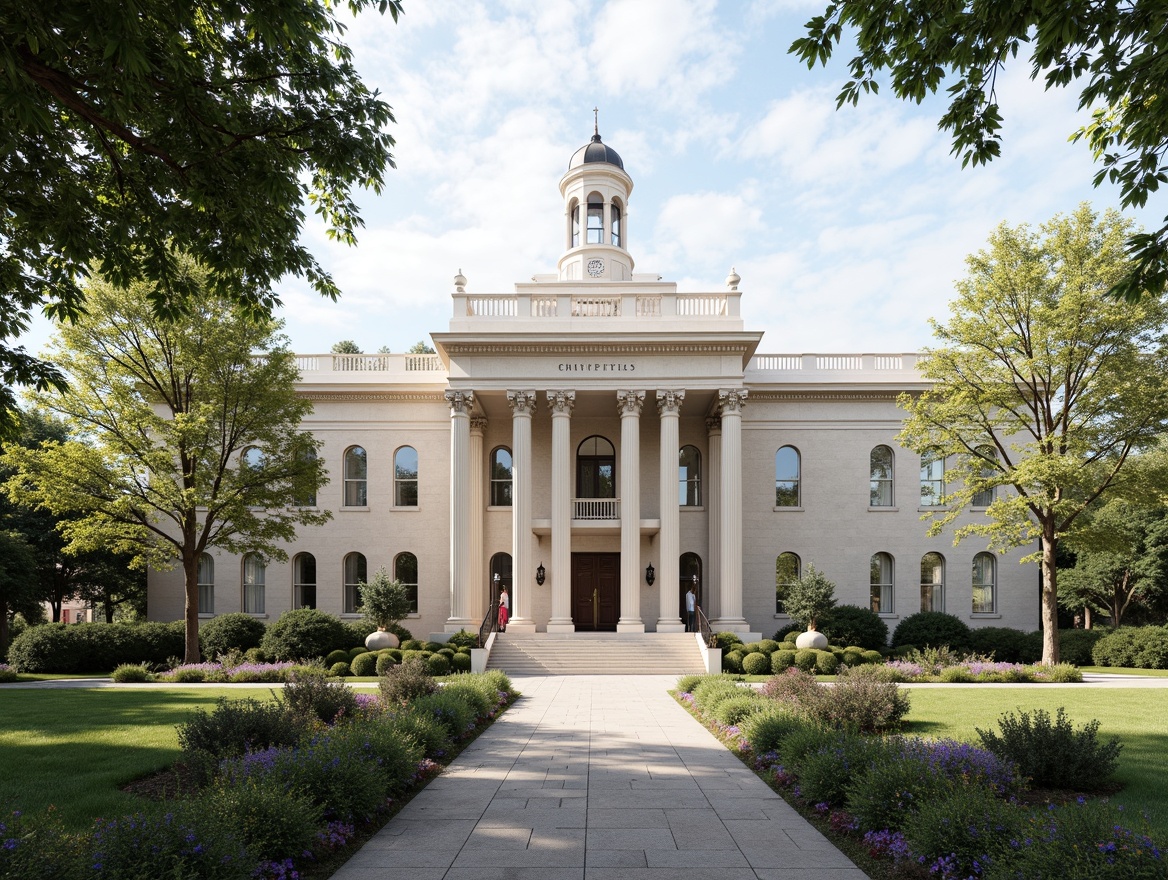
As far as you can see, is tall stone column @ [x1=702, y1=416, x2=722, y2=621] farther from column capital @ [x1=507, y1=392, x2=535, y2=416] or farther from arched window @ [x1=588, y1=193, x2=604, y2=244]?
arched window @ [x1=588, y1=193, x2=604, y2=244]

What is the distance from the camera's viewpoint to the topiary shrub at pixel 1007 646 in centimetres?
2791

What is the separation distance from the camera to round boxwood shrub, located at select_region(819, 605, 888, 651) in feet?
91.8

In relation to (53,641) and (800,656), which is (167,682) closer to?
(53,641)

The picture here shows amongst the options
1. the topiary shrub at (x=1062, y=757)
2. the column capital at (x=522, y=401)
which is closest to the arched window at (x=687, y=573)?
the column capital at (x=522, y=401)

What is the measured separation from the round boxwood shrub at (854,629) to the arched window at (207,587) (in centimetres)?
2541

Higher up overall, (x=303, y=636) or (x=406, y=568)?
(x=406, y=568)

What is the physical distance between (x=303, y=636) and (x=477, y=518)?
8.48 meters

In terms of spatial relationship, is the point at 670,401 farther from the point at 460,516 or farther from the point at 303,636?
the point at 303,636

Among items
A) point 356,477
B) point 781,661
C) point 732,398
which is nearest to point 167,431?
point 356,477

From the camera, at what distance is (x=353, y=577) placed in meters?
33.5

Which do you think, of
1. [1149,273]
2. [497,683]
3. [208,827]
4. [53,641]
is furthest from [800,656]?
[53,641]

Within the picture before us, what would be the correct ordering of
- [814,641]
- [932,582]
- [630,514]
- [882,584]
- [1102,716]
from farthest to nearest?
1. [932,582]
2. [882,584]
3. [630,514]
4. [814,641]
5. [1102,716]

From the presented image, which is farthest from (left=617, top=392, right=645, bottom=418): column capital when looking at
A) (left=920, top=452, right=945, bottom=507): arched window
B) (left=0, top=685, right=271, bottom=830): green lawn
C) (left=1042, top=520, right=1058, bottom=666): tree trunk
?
(left=0, top=685, right=271, bottom=830): green lawn

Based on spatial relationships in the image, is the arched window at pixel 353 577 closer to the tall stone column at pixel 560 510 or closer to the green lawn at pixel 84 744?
the tall stone column at pixel 560 510
